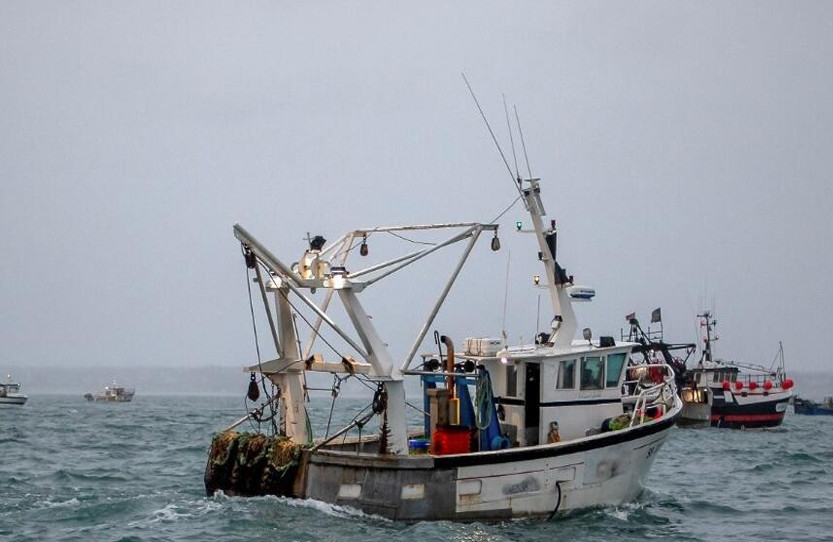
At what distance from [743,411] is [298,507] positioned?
46.8 meters

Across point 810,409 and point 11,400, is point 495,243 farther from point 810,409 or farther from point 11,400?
point 810,409

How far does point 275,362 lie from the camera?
21.2m

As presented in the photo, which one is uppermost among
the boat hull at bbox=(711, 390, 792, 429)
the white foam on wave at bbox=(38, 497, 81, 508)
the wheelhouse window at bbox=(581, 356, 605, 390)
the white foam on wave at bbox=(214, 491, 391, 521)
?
the wheelhouse window at bbox=(581, 356, 605, 390)

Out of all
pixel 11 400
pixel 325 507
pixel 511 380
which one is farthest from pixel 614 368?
pixel 11 400

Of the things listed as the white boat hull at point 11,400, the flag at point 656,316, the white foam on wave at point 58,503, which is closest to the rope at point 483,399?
the white foam on wave at point 58,503

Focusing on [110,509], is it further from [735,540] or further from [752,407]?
[752,407]

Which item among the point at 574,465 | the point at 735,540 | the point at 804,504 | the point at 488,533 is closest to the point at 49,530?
the point at 488,533

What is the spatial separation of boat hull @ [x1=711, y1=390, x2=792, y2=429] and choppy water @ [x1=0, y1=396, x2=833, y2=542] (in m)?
22.7

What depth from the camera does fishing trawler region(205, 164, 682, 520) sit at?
19.2 metres

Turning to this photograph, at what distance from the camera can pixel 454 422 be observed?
20969 millimetres

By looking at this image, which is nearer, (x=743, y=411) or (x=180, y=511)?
(x=180, y=511)

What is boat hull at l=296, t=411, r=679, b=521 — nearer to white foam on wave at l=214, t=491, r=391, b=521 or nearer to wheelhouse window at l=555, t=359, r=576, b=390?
white foam on wave at l=214, t=491, r=391, b=521

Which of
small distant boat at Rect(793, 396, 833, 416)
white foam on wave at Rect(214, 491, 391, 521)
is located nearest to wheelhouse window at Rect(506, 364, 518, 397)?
white foam on wave at Rect(214, 491, 391, 521)

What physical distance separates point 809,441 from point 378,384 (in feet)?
127
